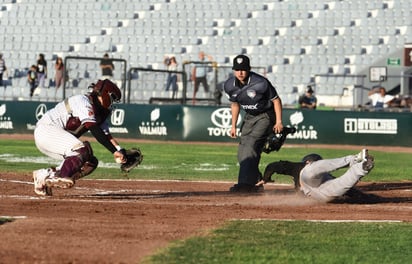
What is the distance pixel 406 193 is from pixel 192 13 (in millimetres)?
27006

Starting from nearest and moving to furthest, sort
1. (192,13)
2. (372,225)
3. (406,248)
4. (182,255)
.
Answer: (182,255)
(406,248)
(372,225)
(192,13)

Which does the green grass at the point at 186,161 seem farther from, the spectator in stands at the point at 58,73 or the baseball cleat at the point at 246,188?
the spectator in stands at the point at 58,73

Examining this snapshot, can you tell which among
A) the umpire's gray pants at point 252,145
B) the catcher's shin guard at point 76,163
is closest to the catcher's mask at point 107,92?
the catcher's shin guard at point 76,163

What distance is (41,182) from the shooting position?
41.8ft

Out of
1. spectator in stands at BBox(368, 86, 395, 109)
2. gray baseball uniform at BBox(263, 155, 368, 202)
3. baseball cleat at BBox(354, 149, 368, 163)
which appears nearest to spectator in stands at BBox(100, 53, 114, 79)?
spectator in stands at BBox(368, 86, 395, 109)

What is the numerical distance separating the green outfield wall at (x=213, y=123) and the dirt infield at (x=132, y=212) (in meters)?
12.5

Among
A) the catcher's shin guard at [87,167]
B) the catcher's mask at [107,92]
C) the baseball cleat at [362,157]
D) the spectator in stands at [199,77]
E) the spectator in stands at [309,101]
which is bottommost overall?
the spectator in stands at [309,101]

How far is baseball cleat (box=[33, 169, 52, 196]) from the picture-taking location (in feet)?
41.5

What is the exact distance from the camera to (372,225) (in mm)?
10766

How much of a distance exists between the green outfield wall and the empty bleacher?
455cm

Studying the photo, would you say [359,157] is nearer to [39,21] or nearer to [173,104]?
[173,104]

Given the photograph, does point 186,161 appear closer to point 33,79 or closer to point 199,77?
point 199,77

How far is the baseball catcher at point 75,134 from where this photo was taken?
12273 mm

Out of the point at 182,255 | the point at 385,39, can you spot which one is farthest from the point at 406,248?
the point at 385,39
